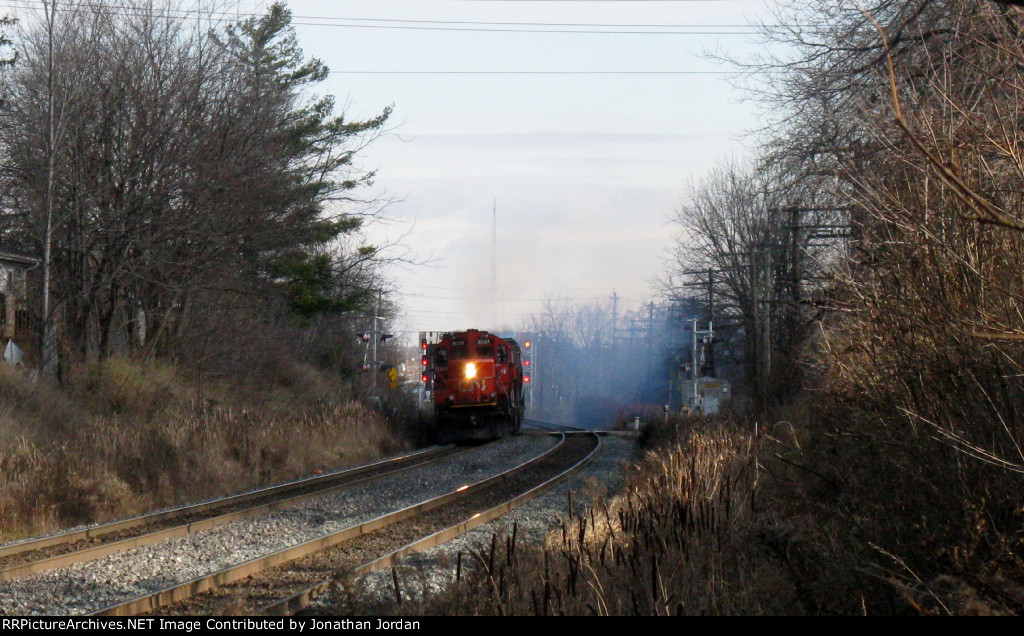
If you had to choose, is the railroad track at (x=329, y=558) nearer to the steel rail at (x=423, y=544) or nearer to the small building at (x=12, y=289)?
the steel rail at (x=423, y=544)

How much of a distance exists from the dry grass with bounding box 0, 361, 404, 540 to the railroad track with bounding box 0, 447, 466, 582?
1.16 metres

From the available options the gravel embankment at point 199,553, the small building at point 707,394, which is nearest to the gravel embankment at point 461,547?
the gravel embankment at point 199,553

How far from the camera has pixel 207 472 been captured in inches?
624

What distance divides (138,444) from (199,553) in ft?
22.7

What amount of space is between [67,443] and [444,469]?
729cm

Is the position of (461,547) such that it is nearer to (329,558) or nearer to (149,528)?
(329,558)

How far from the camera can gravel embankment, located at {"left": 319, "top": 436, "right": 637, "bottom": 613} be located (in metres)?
6.92

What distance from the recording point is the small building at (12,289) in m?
23.6

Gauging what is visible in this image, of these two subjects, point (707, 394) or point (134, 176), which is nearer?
point (134, 176)

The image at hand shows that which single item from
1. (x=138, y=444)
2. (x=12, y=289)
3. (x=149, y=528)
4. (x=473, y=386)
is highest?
(x=12, y=289)

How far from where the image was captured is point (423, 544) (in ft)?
32.2

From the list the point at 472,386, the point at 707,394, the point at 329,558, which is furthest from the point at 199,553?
the point at 707,394
